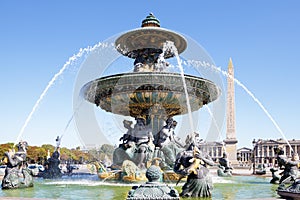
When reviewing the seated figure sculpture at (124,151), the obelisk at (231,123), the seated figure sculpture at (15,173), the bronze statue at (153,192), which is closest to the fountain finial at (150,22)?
the seated figure sculpture at (124,151)

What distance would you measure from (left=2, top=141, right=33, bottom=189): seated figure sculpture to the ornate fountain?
12.5 ft

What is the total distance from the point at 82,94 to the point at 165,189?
10678 mm

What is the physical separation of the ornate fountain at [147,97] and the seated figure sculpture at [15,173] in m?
3.80

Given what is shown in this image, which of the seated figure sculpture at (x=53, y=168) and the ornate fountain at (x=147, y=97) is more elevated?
the ornate fountain at (x=147, y=97)

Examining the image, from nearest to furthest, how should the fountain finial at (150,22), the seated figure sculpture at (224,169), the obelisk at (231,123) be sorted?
the fountain finial at (150,22) → the seated figure sculpture at (224,169) → the obelisk at (231,123)

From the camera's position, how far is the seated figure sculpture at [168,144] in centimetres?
1514

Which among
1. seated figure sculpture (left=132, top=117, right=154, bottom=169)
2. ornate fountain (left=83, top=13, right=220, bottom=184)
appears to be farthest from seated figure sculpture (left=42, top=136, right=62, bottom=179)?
seated figure sculpture (left=132, top=117, right=154, bottom=169)

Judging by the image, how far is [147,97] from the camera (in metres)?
15.7

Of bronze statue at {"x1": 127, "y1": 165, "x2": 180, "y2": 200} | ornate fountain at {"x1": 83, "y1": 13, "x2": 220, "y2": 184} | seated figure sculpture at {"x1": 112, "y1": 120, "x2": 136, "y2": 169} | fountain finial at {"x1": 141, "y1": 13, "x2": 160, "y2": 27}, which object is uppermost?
fountain finial at {"x1": 141, "y1": 13, "x2": 160, "y2": 27}

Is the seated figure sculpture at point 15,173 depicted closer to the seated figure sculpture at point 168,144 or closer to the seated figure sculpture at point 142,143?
the seated figure sculpture at point 142,143

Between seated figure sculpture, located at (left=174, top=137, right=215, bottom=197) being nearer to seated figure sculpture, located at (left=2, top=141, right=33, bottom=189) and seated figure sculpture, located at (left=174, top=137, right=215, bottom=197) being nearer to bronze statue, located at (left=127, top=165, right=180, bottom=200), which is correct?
bronze statue, located at (left=127, top=165, right=180, bottom=200)

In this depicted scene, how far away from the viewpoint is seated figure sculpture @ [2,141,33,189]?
11.6 meters

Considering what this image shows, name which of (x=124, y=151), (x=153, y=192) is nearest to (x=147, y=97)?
(x=124, y=151)

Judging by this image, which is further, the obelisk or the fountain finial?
the obelisk
